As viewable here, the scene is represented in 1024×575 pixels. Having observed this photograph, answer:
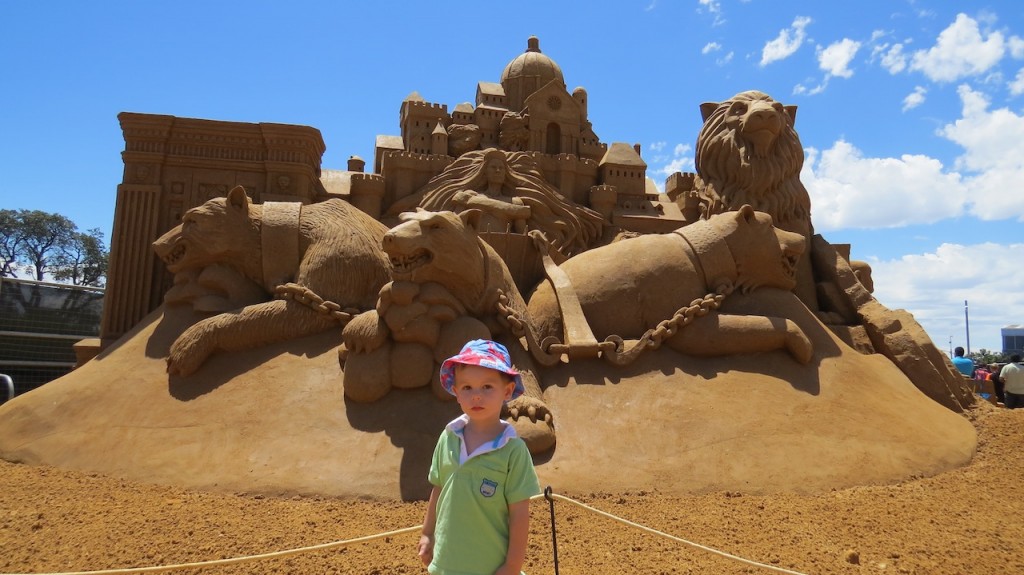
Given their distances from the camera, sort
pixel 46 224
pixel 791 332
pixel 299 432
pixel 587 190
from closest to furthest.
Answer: pixel 299 432 → pixel 791 332 → pixel 587 190 → pixel 46 224

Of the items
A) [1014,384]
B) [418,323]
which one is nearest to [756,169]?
[1014,384]

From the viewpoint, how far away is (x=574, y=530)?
366cm

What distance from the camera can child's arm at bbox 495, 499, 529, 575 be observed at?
80.5 inches

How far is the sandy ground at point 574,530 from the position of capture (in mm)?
3295

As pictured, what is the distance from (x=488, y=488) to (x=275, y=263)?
172 inches

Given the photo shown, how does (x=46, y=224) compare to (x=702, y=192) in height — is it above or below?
above

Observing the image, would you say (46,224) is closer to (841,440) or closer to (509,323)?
(509,323)

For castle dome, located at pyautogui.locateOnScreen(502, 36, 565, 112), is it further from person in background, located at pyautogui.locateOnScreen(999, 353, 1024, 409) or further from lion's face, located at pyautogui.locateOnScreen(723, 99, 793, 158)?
person in background, located at pyautogui.locateOnScreen(999, 353, 1024, 409)

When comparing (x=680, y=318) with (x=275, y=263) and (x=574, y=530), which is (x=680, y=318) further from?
(x=275, y=263)

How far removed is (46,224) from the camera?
2634 centimetres

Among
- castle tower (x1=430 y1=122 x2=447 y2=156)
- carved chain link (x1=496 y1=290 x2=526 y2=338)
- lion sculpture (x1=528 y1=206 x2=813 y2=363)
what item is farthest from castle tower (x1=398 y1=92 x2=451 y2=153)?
carved chain link (x1=496 y1=290 x2=526 y2=338)

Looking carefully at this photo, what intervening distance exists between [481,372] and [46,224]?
1207 inches

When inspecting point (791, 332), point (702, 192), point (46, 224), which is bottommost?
point (791, 332)

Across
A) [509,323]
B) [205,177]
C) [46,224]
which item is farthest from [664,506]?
[46,224]
